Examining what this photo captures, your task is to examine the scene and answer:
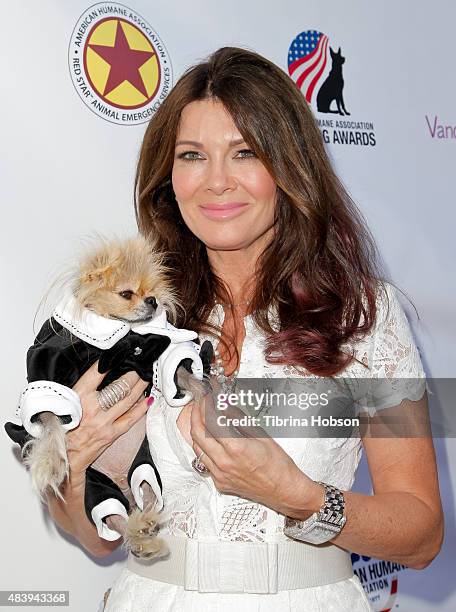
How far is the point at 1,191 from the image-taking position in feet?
6.89

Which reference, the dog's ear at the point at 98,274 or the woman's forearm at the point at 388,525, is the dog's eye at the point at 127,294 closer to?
the dog's ear at the point at 98,274

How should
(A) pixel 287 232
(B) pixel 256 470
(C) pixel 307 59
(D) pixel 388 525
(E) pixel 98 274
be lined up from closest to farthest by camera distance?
(B) pixel 256 470, (D) pixel 388 525, (E) pixel 98 274, (A) pixel 287 232, (C) pixel 307 59

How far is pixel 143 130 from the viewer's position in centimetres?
230

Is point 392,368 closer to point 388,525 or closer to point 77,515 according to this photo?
point 388,525

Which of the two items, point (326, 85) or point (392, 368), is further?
point (326, 85)

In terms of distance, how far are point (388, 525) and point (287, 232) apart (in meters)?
0.67

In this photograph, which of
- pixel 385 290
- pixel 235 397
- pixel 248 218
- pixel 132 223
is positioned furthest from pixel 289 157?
pixel 132 223

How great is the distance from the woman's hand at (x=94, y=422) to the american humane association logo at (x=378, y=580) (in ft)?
4.09

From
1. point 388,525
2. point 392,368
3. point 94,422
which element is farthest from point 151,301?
point 388,525

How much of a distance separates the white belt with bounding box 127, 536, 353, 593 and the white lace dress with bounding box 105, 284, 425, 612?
2cm

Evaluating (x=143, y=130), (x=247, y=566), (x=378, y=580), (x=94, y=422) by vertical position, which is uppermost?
(x=143, y=130)

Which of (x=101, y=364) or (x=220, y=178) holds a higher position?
(x=220, y=178)

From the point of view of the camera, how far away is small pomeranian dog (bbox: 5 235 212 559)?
1533 millimetres

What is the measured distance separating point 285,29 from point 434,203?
2.49ft
